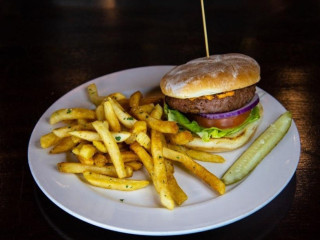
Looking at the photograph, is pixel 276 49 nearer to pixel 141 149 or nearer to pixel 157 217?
pixel 141 149

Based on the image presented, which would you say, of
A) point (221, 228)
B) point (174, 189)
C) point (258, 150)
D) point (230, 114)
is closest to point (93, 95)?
point (230, 114)

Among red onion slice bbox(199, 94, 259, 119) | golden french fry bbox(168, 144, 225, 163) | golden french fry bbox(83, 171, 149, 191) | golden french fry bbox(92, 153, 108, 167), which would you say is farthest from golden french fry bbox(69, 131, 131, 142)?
red onion slice bbox(199, 94, 259, 119)

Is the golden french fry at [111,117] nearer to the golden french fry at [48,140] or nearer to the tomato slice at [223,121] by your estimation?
the golden french fry at [48,140]

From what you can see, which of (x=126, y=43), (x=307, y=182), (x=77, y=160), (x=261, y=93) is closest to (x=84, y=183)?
(x=77, y=160)

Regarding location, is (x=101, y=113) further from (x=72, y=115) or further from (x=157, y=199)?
(x=157, y=199)

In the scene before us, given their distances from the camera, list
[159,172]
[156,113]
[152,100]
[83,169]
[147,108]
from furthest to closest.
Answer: [152,100] < [147,108] < [156,113] < [83,169] < [159,172]
